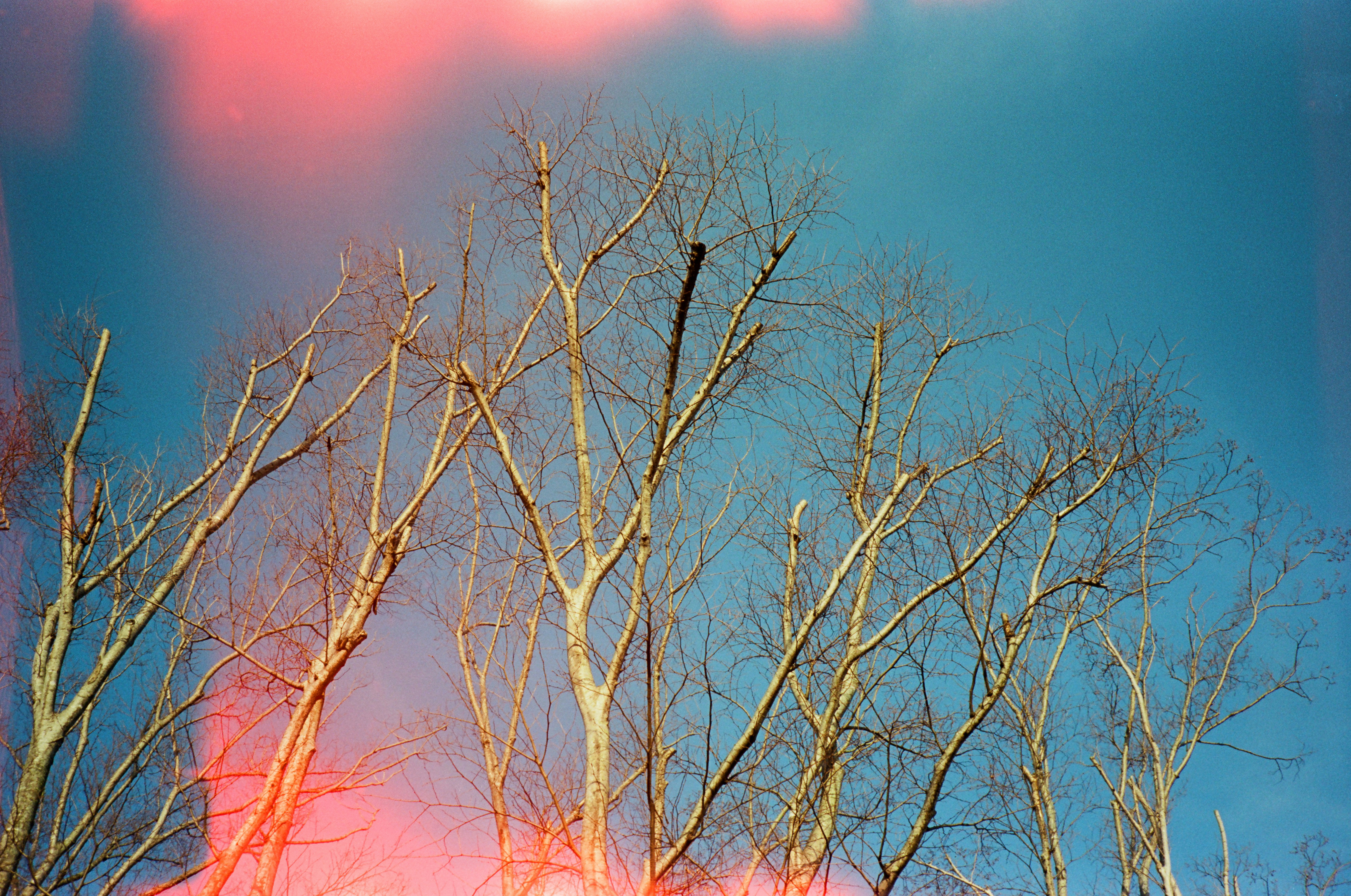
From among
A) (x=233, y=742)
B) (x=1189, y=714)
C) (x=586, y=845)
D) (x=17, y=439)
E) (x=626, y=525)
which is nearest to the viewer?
(x=586, y=845)

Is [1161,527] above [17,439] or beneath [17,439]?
beneath

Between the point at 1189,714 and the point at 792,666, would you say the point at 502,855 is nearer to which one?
the point at 792,666

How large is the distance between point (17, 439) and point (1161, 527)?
10292 mm

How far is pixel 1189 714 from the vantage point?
8852mm

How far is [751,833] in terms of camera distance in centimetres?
388

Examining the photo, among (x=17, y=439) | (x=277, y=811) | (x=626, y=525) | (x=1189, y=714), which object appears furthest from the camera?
(x=1189, y=714)

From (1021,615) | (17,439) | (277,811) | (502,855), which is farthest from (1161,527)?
(17,439)

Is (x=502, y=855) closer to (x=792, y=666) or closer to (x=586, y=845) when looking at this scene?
(x=586, y=845)

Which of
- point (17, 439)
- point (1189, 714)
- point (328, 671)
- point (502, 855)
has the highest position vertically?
point (17, 439)

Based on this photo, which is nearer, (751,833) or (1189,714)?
(751,833)

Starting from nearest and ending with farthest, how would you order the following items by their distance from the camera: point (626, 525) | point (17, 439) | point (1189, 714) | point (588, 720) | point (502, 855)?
point (588, 720), point (626, 525), point (502, 855), point (17, 439), point (1189, 714)

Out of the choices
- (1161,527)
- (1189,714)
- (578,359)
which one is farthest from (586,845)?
(1189,714)

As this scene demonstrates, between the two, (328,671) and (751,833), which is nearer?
(751,833)

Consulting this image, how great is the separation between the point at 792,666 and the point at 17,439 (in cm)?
792
